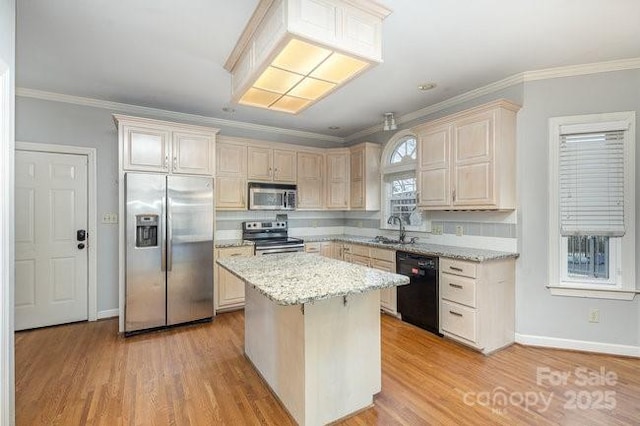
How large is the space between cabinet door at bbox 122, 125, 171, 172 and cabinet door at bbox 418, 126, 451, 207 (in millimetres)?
2990

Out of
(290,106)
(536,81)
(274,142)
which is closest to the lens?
(290,106)

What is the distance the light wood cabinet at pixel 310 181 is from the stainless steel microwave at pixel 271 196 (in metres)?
0.17

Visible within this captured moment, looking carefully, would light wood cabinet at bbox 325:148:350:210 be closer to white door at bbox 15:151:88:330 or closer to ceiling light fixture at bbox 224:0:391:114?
ceiling light fixture at bbox 224:0:391:114

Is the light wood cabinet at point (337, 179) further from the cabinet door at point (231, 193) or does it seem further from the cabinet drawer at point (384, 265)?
the cabinet door at point (231, 193)

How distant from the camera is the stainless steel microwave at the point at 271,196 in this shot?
174 inches

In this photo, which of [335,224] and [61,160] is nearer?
[61,160]

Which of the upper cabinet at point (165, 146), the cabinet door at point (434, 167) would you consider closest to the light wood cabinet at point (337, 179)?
the cabinet door at point (434, 167)

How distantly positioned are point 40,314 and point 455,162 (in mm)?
4907

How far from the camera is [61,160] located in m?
3.53

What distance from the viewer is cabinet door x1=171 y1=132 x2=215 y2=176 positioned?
3.58 meters

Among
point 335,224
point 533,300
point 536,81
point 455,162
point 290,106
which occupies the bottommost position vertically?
point 533,300

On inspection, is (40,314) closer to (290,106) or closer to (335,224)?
(290,106)

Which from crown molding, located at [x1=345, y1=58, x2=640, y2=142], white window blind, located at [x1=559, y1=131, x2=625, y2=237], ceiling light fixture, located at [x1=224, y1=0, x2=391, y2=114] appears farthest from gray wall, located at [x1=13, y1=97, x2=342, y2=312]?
white window blind, located at [x1=559, y1=131, x2=625, y2=237]

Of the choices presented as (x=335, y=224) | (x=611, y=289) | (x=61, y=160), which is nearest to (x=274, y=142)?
(x=335, y=224)
